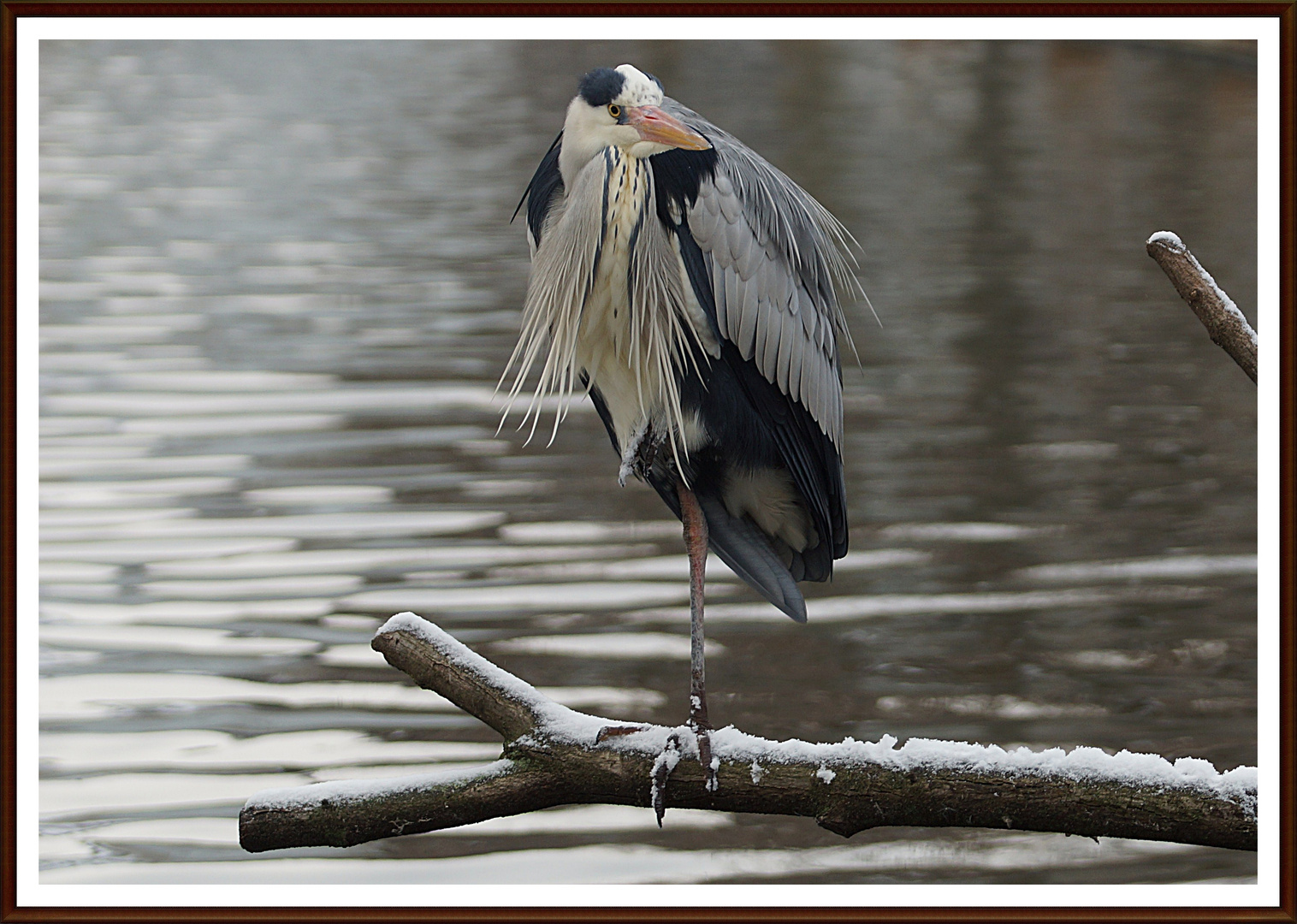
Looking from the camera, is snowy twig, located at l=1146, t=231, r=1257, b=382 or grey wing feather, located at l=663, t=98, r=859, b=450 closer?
snowy twig, located at l=1146, t=231, r=1257, b=382

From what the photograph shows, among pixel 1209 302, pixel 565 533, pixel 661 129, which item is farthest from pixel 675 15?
pixel 565 533

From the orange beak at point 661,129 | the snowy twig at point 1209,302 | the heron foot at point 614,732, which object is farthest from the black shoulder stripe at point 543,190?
the snowy twig at point 1209,302

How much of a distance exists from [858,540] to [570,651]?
56.3 inches

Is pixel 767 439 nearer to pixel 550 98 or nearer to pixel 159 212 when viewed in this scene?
pixel 159 212

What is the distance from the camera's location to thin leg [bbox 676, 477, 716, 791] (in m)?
2.35

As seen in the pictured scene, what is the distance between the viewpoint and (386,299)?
9.14 m

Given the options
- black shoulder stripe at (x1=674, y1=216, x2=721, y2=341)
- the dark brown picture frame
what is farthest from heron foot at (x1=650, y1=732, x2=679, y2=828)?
black shoulder stripe at (x1=674, y1=216, x2=721, y2=341)

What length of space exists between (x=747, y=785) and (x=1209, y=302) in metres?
1.11

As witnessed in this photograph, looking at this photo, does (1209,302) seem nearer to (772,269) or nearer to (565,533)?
(772,269)

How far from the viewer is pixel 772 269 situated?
291 centimetres

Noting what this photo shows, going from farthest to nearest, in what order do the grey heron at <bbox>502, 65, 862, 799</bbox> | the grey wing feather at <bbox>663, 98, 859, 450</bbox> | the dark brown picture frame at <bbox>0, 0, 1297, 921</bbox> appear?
the grey wing feather at <bbox>663, 98, 859, 450</bbox> < the grey heron at <bbox>502, 65, 862, 799</bbox> < the dark brown picture frame at <bbox>0, 0, 1297, 921</bbox>

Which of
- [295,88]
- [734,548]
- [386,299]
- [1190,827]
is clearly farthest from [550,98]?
[1190,827]

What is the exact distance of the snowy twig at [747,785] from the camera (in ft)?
7.06

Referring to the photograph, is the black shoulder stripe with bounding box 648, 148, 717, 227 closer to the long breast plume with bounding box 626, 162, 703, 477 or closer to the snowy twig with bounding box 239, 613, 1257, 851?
the long breast plume with bounding box 626, 162, 703, 477
